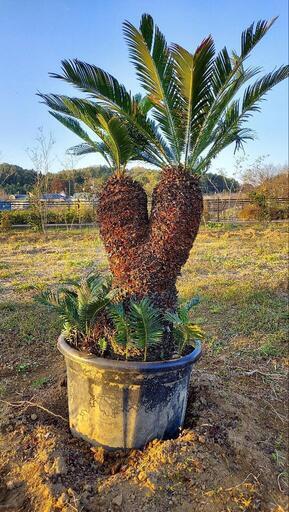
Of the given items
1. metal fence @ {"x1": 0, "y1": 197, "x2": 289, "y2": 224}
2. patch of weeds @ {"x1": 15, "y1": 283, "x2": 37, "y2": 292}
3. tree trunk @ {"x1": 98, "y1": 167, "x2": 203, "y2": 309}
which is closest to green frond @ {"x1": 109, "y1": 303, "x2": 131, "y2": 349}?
tree trunk @ {"x1": 98, "y1": 167, "x2": 203, "y2": 309}

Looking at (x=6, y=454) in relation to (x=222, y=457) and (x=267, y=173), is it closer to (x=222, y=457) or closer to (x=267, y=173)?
(x=222, y=457)

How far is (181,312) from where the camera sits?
101 inches

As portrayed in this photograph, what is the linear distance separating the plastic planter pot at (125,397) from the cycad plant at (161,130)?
48 cm

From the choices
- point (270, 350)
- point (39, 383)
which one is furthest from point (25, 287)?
point (270, 350)

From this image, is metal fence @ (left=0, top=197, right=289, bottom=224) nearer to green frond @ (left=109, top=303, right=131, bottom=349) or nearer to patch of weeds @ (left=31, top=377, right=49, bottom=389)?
patch of weeds @ (left=31, top=377, right=49, bottom=389)

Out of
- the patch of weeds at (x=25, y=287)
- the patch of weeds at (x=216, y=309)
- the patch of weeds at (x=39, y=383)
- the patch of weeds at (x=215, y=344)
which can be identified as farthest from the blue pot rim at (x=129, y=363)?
the patch of weeds at (x=25, y=287)

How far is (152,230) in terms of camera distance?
2.64 m

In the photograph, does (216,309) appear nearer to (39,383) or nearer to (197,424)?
(39,383)

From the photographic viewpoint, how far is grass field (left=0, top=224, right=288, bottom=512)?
2.12m

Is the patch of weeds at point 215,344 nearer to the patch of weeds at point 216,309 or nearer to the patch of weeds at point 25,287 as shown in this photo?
the patch of weeds at point 216,309

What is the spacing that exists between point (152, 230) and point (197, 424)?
1327mm

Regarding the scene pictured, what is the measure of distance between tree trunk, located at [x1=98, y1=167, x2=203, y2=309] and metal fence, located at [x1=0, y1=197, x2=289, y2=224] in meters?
14.5

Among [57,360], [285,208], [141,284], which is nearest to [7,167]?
[285,208]

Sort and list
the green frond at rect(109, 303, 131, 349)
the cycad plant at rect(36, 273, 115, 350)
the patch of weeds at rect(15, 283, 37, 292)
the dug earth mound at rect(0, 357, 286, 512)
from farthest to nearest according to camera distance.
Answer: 1. the patch of weeds at rect(15, 283, 37, 292)
2. the cycad plant at rect(36, 273, 115, 350)
3. the green frond at rect(109, 303, 131, 349)
4. the dug earth mound at rect(0, 357, 286, 512)
